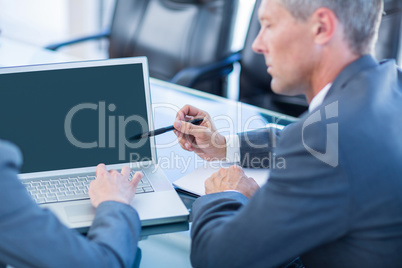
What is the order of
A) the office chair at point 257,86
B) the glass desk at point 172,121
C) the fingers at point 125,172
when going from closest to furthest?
the glass desk at point 172,121 → the fingers at point 125,172 → the office chair at point 257,86

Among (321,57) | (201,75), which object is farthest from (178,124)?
(201,75)

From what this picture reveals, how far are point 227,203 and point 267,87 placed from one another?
1217 millimetres

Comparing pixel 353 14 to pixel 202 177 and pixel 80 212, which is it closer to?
pixel 202 177

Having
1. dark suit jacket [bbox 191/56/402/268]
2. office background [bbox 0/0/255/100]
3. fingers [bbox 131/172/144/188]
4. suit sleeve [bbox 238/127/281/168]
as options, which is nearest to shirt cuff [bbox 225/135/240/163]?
suit sleeve [bbox 238/127/281/168]

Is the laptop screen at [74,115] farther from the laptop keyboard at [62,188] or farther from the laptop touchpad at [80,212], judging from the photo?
the laptop touchpad at [80,212]

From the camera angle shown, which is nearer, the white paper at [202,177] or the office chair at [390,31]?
the white paper at [202,177]

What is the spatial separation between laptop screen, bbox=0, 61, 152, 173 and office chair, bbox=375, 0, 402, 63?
1.06 m

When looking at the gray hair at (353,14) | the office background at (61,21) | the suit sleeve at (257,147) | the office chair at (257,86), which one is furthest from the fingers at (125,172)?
the office background at (61,21)

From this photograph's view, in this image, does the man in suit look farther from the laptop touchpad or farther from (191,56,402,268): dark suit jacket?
the laptop touchpad

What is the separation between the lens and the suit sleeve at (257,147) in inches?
48.6

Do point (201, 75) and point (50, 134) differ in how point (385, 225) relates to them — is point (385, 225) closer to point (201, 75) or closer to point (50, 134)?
point (50, 134)

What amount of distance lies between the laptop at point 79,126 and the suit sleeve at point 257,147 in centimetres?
23

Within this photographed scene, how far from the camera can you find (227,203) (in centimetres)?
94

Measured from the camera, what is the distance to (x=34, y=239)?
Result: 0.73 metres
